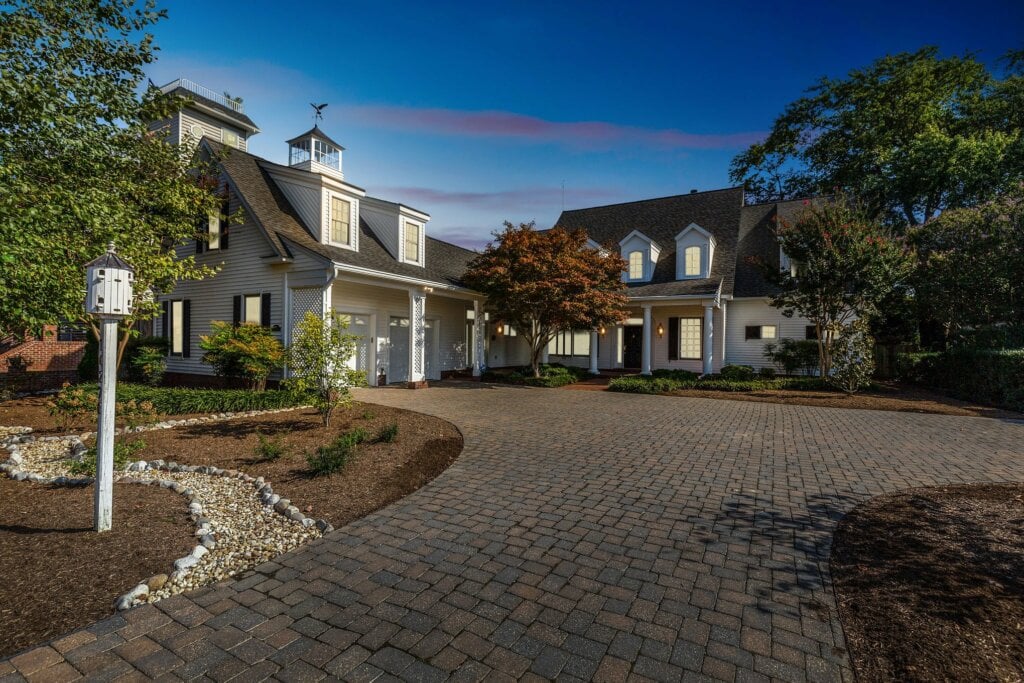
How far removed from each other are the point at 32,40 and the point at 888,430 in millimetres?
16813

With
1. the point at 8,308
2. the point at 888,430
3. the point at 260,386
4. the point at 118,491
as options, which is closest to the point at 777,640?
the point at 118,491

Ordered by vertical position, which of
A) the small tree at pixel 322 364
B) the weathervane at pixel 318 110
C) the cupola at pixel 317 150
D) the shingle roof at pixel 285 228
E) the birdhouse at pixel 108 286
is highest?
the weathervane at pixel 318 110

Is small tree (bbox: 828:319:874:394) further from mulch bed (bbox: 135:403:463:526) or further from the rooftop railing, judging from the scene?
the rooftop railing

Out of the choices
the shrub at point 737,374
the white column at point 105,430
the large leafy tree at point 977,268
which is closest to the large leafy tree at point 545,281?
the shrub at point 737,374

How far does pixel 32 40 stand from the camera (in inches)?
307

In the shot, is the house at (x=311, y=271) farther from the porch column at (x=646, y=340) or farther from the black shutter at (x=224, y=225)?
the porch column at (x=646, y=340)

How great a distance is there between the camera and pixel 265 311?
43.4ft

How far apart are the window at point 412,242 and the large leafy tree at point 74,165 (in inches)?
240

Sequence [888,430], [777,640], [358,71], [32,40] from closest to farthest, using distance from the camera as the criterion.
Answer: [777,640]
[32,40]
[888,430]
[358,71]

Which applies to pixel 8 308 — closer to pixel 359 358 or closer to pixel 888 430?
pixel 359 358

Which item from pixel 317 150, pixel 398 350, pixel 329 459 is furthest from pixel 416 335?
pixel 317 150

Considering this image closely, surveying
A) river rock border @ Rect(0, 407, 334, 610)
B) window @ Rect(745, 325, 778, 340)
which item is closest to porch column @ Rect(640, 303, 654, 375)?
window @ Rect(745, 325, 778, 340)

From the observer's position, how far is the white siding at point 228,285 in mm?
13141

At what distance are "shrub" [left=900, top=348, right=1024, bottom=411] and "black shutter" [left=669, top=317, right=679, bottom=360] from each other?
7.95 meters
